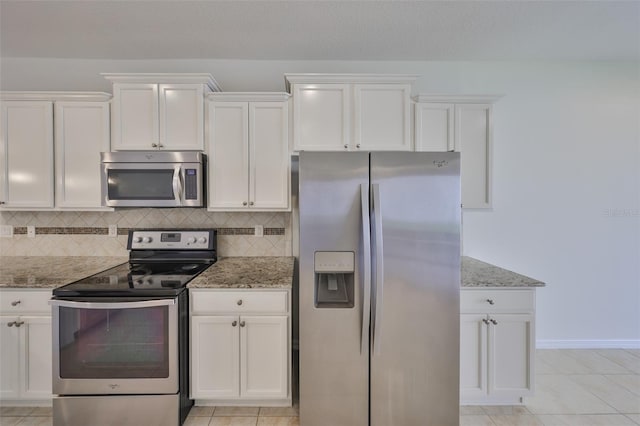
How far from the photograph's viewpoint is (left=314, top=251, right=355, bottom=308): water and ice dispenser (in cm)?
178

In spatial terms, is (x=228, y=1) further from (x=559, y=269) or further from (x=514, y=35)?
(x=559, y=269)

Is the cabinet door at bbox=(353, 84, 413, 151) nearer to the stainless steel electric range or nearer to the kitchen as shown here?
the kitchen

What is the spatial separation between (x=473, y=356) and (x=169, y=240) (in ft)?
8.03

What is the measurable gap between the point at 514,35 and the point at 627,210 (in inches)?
79.3

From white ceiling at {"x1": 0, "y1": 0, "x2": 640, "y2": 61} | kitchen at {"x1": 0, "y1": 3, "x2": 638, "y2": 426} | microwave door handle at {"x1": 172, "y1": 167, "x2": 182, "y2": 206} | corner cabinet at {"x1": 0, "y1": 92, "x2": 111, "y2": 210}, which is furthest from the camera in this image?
kitchen at {"x1": 0, "y1": 3, "x2": 638, "y2": 426}

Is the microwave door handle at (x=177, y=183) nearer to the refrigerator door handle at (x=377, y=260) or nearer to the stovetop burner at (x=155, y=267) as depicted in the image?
the stovetop burner at (x=155, y=267)

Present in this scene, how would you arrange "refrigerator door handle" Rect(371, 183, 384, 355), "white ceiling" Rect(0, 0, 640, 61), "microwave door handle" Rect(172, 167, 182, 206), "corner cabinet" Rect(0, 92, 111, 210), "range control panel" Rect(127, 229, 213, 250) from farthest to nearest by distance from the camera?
"range control panel" Rect(127, 229, 213, 250), "corner cabinet" Rect(0, 92, 111, 210), "microwave door handle" Rect(172, 167, 182, 206), "white ceiling" Rect(0, 0, 640, 61), "refrigerator door handle" Rect(371, 183, 384, 355)

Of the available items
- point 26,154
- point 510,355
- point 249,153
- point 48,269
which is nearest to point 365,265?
point 510,355

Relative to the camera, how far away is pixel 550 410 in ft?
6.72

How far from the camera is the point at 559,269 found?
2.84m

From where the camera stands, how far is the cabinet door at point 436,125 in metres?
2.41

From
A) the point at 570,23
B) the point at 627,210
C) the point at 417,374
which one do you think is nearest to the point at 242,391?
the point at 417,374

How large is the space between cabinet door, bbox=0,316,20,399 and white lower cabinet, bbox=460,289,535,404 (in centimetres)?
288

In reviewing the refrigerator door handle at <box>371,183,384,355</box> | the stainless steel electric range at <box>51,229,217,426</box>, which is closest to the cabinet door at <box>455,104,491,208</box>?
the refrigerator door handle at <box>371,183,384,355</box>
